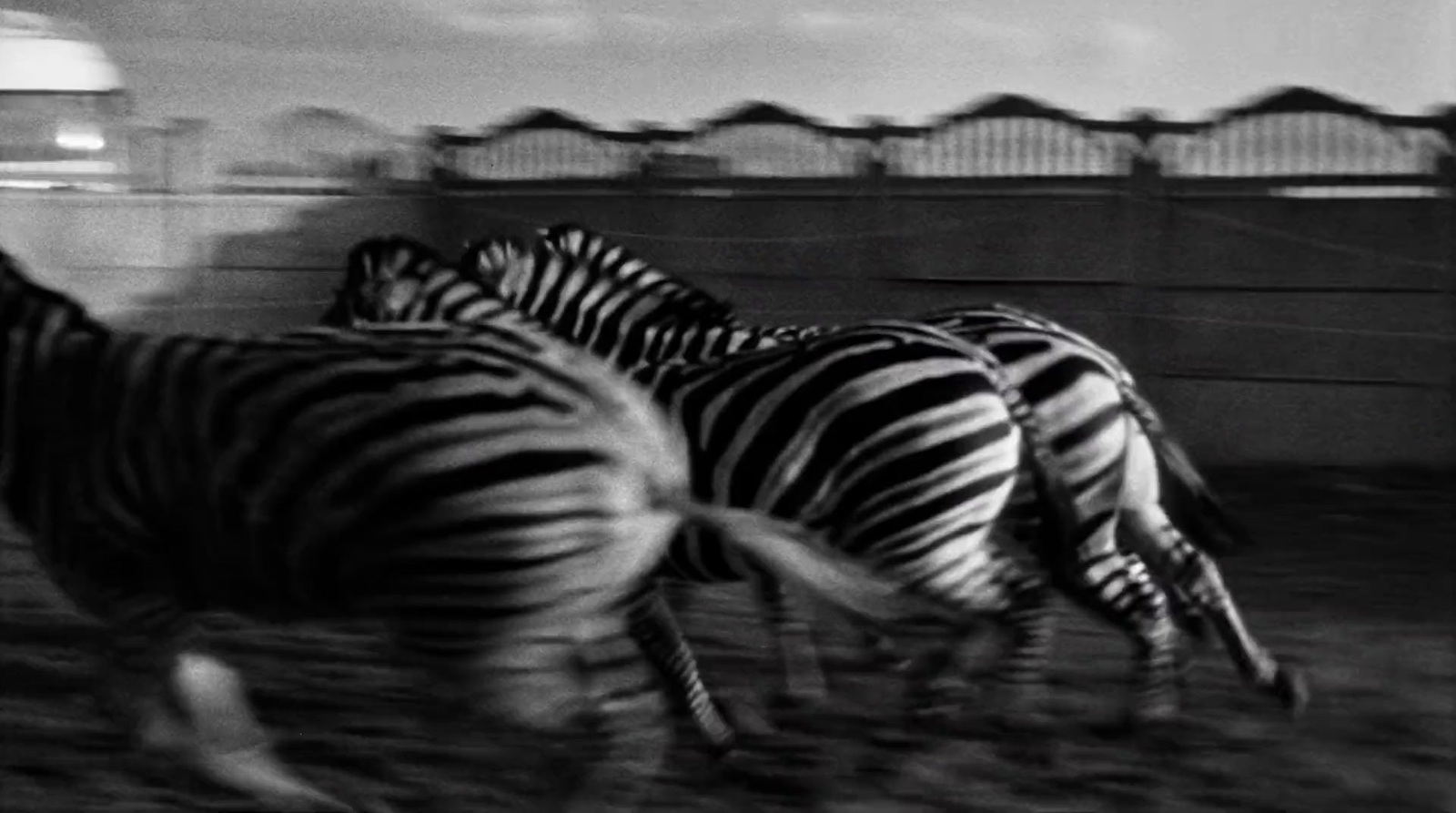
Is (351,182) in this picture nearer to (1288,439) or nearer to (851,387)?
(1288,439)

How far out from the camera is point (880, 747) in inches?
205

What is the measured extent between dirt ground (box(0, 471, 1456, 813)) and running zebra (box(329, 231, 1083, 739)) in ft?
1.03

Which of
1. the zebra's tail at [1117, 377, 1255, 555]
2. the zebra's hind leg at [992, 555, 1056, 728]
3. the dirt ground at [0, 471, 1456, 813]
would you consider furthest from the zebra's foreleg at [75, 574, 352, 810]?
the zebra's tail at [1117, 377, 1255, 555]

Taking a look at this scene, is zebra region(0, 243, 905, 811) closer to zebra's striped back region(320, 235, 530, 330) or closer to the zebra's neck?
the zebra's neck

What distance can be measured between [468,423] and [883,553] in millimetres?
1282

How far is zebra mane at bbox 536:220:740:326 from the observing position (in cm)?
668

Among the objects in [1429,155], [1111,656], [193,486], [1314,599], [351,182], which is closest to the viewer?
[193,486]

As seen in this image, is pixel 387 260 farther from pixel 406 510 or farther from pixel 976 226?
pixel 976 226

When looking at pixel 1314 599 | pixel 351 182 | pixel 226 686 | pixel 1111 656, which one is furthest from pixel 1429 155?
pixel 226 686

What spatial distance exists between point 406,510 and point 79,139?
1073cm

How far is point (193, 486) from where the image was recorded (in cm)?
416

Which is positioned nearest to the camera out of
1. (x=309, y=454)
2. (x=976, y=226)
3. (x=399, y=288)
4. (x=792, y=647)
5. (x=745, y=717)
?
(x=309, y=454)

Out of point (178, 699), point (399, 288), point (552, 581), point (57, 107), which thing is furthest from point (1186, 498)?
point (57, 107)

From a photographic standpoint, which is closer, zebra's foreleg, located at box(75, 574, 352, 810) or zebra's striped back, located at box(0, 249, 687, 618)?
zebra's striped back, located at box(0, 249, 687, 618)
